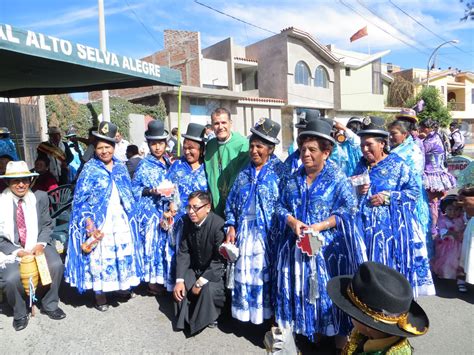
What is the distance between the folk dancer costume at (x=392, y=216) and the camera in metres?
3.18

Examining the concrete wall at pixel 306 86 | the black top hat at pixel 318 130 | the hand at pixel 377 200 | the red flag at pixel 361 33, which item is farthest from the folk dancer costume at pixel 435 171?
the red flag at pixel 361 33

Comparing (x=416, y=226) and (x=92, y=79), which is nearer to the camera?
(x=416, y=226)

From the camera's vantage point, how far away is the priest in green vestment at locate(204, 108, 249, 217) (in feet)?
11.9

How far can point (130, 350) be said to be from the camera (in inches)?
123

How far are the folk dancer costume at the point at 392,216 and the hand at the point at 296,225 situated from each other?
0.76m

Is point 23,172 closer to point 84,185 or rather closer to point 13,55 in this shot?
point 84,185

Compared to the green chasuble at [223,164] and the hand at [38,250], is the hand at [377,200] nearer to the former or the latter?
the green chasuble at [223,164]

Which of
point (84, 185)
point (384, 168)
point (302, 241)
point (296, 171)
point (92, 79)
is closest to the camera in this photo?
point (302, 241)

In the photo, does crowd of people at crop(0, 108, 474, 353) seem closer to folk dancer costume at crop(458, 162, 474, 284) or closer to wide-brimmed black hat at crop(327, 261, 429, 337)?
folk dancer costume at crop(458, 162, 474, 284)

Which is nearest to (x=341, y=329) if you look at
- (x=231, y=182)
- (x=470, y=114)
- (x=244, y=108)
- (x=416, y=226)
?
(x=416, y=226)

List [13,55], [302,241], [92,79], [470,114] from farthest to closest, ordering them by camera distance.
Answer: [470,114] < [92,79] < [13,55] < [302,241]

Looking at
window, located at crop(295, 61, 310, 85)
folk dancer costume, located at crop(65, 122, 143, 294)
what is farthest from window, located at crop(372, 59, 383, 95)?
folk dancer costume, located at crop(65, 122, 143, 294)

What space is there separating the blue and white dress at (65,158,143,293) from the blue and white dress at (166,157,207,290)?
1.37ft

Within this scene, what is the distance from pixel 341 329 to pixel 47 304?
9.48ft
